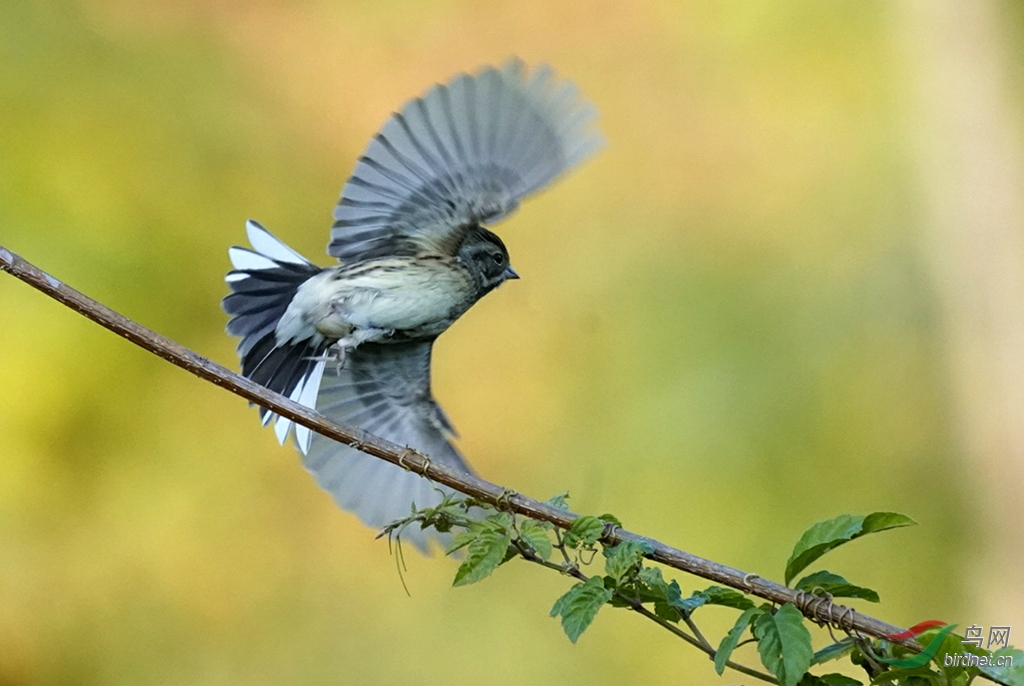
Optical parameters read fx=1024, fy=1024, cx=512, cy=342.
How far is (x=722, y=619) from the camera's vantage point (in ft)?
11.8

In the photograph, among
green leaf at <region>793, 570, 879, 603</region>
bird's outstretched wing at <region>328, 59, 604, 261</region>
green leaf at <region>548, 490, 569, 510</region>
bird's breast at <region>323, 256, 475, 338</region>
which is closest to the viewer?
green leaf at <region>793, 570, 879, 603</region>

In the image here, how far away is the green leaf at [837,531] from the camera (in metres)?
1.18

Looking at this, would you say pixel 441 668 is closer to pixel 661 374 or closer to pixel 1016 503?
pixel 661 374

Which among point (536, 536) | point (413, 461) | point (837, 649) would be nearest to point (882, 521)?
point (837, 649)

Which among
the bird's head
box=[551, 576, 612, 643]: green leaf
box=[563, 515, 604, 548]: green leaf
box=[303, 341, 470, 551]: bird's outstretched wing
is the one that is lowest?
box=[551, 576, 612, 643]: green leaf

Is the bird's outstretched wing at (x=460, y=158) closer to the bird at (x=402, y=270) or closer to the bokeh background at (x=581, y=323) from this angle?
the bird at (x=402, y=270)

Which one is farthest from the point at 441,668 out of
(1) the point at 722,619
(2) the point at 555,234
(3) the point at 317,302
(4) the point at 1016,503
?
(4) the point at 1016,503

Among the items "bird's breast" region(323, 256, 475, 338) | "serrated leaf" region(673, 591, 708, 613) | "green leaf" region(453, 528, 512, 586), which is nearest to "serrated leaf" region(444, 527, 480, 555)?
"green leaf" region(453, 528, 512, 586)

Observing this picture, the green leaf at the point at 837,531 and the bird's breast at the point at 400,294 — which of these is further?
the bird's breast at the point at 400,294

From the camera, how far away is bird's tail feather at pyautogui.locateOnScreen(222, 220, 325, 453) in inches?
84.7

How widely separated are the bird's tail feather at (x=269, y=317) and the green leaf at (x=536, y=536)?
0.93 metres

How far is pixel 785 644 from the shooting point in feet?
3.72

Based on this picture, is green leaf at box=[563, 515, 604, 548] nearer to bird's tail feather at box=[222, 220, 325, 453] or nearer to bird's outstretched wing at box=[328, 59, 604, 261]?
bird's outstretched wing at box=[328, 59, 604, 261]

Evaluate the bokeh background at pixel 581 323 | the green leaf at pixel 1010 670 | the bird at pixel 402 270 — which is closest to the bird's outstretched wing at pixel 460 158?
the bird at pixel 402 270
